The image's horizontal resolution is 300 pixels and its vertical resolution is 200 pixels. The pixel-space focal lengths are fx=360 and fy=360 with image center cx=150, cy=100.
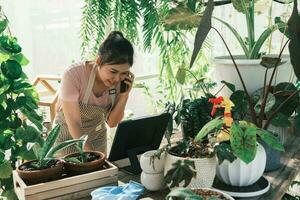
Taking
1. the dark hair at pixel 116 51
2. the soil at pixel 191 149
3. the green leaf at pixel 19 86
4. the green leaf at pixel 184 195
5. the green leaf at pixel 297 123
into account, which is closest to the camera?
the green leaf at pixel 184 195

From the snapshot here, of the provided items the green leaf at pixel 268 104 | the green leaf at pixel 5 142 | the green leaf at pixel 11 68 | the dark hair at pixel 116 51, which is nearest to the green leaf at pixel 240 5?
the green leaf at pixel 268 104

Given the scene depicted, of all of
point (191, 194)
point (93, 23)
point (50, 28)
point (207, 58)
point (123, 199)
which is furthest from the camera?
point (50, 28)

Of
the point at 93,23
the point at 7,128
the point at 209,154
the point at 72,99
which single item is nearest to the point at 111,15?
the point at 93,23

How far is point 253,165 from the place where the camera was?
45.6 inches

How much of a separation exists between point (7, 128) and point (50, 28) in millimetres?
1464

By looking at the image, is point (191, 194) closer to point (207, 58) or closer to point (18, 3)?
point (207, 58)

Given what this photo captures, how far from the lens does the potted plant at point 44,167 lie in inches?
43.1

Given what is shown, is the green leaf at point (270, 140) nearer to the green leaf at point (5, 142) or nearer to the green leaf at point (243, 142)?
the green leaf at point (243, 142)

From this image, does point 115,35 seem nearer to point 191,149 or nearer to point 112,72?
point 112,72

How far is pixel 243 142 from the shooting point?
1044 mm

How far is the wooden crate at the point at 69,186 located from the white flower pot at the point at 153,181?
100 mm

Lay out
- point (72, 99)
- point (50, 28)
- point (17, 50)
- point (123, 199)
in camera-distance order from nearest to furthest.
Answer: point (123, 199) < point (17, 50) < point (72, 99) < point (50, 28)

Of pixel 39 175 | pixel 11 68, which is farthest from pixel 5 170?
pixel 39 175

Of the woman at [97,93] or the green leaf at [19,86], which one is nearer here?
the green leaf at [19,86]
